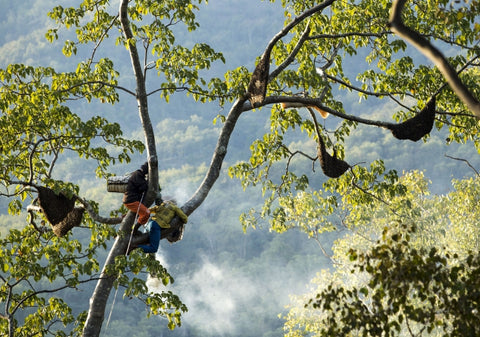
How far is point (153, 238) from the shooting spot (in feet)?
21.9

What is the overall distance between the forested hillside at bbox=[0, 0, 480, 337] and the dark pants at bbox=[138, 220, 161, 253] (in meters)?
45.3

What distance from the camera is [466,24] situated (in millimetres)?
7660

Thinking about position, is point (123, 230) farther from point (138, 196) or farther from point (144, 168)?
point (144, 168)

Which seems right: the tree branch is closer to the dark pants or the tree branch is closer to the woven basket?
the dark pants

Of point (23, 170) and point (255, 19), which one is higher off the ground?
point (255, 19)

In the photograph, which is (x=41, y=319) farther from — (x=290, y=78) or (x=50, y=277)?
(x=290, y=78)

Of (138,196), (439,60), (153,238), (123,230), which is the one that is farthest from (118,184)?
(439,60)

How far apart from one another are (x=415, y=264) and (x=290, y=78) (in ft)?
13.1

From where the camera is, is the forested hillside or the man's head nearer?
the man's head

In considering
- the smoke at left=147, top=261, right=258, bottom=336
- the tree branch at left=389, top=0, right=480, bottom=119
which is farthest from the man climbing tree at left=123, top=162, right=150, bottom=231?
the smoke at left=147, top=261, right=258, bottom=336

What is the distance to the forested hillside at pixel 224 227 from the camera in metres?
60.2

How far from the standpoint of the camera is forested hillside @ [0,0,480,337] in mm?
60219

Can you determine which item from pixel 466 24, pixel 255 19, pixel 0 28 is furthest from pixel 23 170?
pixel 0 28

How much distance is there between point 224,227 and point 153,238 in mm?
66980
